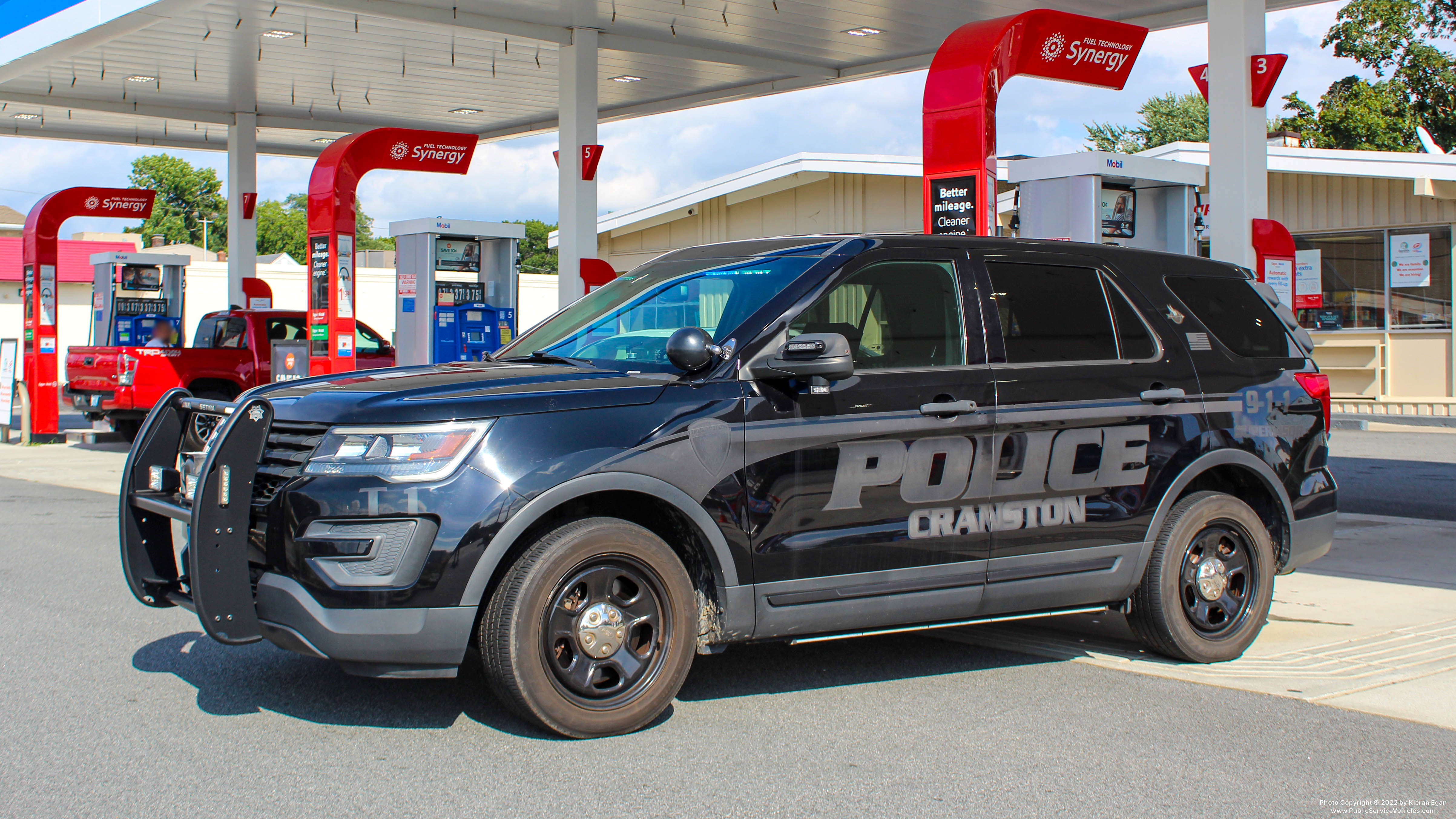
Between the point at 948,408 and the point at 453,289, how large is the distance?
12355 millimetres

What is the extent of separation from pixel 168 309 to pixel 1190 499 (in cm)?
1919

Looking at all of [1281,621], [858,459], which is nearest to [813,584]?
[858,459]

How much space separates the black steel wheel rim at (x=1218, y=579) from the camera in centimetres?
575

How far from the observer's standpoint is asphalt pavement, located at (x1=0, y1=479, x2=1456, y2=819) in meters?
3.94

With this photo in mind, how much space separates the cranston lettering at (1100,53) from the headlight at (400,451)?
7.47 m

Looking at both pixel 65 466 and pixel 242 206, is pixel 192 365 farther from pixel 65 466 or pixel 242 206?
pixel 242 206

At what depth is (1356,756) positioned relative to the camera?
4.45 metres

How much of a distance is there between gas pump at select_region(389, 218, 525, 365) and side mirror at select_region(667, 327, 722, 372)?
38.3 ft

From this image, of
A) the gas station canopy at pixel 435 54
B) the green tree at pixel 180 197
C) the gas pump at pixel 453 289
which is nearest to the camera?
the gas station canopy at pixel 435 54

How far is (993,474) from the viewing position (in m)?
5.14

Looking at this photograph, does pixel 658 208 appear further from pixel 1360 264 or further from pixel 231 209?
pixel 1360 264

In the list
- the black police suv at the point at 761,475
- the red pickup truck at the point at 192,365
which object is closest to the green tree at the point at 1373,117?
the red pickup truck at the point at 192,365

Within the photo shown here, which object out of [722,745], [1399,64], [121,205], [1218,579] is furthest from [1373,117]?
[722,745]

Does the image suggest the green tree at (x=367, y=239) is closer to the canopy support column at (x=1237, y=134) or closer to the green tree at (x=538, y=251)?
the green tree at (x=538, y=251)
